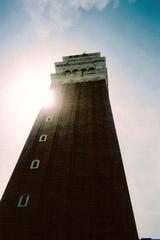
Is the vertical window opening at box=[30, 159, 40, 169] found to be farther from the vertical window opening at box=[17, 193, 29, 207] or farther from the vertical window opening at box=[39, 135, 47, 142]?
the vertical window opening at box=[17, 193, 29, 207]

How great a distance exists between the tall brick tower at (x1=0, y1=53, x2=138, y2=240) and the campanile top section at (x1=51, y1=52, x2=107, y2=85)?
5.15m

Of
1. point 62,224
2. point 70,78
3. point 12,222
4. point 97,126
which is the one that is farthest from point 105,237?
point 70,78

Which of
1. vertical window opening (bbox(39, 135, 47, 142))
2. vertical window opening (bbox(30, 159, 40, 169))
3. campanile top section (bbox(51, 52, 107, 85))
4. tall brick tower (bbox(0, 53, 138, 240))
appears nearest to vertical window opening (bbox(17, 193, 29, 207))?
tall brick tower (bbox(0, 53, 138, 240))

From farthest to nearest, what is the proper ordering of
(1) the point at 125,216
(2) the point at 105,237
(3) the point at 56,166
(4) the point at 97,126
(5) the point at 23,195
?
Answer: (4) the point at 97,126
(3) the point at 56,166
(5) the point at 23,195
(1) the point at 125,216
(2) the point at 105,237

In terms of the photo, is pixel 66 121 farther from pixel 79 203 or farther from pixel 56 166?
pixel 79 203

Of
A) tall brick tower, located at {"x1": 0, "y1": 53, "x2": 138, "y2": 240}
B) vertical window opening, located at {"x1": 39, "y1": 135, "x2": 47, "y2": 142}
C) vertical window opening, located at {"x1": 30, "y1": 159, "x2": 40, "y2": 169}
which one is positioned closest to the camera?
tall brick tower, located at {"x1": 0, "y1": 53, "x2": 138, "y2": 240}

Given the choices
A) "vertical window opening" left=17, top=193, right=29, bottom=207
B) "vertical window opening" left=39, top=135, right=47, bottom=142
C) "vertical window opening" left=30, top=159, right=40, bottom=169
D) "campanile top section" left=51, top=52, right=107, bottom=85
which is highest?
"campanile top section" left=51, top=52, right=107, bottom=85

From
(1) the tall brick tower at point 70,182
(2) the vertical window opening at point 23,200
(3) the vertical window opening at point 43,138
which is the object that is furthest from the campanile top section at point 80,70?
(2) the vertical window opening at point 23,200

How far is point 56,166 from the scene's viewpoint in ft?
58.4

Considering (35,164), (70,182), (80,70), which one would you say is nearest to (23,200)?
(70,182)

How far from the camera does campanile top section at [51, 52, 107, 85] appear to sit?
30.1m

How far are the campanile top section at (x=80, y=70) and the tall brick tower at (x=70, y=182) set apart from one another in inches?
203

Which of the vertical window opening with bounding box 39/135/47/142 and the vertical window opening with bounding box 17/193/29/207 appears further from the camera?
the vertical window opening with bounding box 39/135/47/142

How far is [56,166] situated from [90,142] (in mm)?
3127
